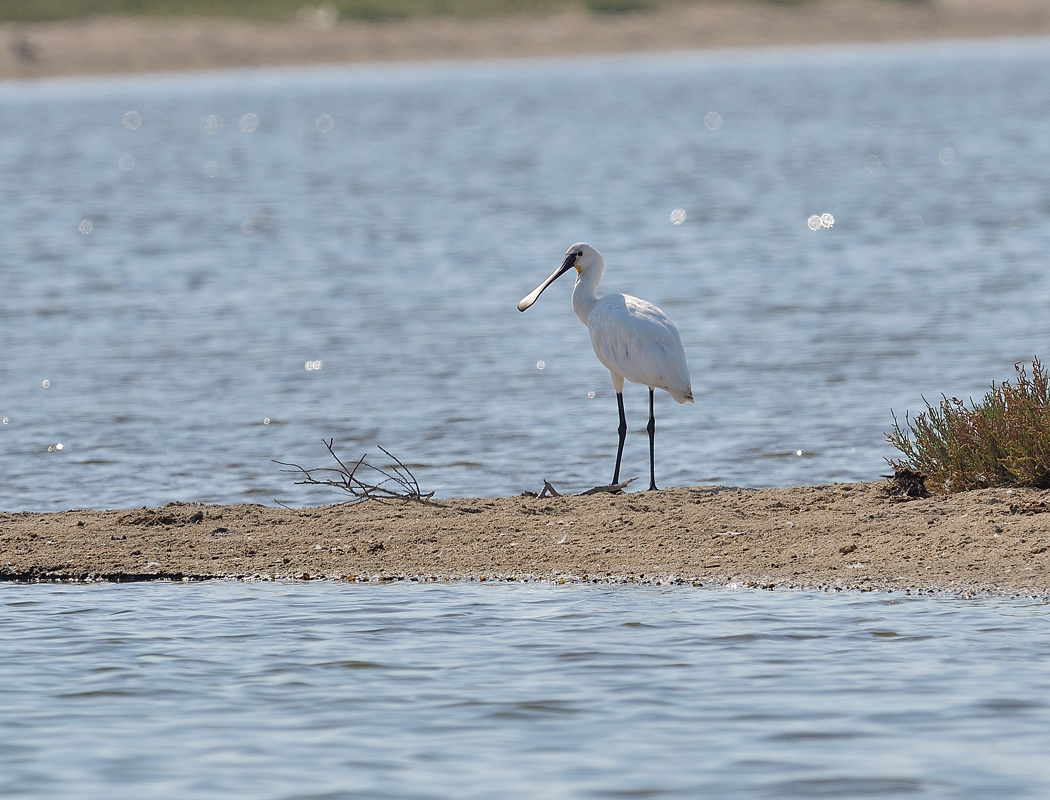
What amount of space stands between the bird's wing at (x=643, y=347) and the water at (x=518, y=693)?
9.95ft

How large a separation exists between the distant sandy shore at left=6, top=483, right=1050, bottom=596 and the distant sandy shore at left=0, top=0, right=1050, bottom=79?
248ft

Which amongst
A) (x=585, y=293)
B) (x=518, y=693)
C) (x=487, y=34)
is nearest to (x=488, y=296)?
(x=585, y=293)

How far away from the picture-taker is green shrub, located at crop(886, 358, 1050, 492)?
10328 millimetres

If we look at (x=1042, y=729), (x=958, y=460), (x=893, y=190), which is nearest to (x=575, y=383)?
(x=958, y=460)

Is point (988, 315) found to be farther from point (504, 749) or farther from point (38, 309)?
point (504, 749)

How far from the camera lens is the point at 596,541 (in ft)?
33.6

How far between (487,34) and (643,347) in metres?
83.6

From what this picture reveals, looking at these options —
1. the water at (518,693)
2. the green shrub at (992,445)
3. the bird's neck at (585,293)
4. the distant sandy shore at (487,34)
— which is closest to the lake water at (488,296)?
the bird's neck at (585,293)

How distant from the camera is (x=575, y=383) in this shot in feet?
59.2

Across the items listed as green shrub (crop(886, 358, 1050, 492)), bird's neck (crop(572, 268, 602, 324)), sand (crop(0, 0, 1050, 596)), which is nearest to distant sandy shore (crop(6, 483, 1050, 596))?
sand (crop(0, 0, 1050, 596))

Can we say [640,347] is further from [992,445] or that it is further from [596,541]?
[992,445]

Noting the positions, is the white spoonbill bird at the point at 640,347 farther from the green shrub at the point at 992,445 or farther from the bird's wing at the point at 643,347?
the green shrub at the point at 992,445

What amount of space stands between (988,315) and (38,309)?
1244 centimetres

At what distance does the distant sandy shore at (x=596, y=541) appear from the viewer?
31.1 ft
